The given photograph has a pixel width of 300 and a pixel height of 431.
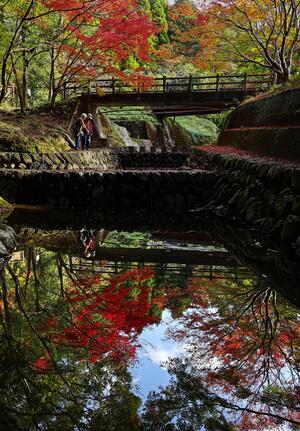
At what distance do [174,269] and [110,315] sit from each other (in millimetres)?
1700

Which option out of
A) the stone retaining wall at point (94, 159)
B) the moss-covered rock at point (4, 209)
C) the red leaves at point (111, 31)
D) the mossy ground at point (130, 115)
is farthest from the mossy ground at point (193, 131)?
the moss-covered rock at point (4, 209)

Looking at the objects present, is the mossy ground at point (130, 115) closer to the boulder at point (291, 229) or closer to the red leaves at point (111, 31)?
the red leaves at point (111, 31)

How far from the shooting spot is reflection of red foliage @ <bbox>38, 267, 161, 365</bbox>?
3.19m

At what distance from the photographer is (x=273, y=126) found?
424 inches

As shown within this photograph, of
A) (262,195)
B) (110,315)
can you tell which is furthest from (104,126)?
(110,315)

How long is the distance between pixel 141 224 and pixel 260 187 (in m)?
2.45

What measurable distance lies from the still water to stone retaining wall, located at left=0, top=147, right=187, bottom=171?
604cm

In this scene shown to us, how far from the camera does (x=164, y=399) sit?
2506mm

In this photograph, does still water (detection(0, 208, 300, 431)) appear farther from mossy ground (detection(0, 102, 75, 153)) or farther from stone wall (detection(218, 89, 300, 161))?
mossy ground (detection(0, 102, 75, 153))

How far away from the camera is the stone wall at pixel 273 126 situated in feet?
29.5

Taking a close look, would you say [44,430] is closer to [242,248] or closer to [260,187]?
[242,248]

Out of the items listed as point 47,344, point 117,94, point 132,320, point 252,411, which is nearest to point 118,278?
point 132,320

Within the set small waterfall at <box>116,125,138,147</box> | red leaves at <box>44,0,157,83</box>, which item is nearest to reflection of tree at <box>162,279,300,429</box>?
red leaves at <box>44,0,157,83</box>

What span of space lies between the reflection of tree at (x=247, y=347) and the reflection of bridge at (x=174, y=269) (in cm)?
41
